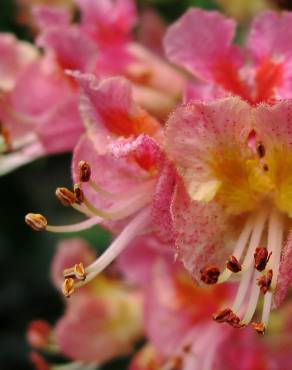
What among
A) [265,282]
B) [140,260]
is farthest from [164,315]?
[265,282]

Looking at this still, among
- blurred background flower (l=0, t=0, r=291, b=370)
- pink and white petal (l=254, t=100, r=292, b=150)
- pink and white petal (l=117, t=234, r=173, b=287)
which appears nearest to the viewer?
pink and white petal (l=254, t=100, r=292, b=150)

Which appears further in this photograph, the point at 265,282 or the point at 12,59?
the point at 12,59

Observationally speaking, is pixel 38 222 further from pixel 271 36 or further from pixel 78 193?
pixel 271 36

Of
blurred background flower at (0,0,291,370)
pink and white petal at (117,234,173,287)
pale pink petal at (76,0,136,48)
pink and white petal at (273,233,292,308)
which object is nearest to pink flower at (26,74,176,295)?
pink and white petal at (273,233,292,308)

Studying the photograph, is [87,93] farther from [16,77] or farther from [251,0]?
[251,0]

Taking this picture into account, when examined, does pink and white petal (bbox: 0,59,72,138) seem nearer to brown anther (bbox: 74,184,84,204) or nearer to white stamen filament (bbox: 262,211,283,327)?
brown anther (bbox: 74,184,84,204)

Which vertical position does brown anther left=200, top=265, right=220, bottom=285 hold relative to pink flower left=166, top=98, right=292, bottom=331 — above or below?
below
